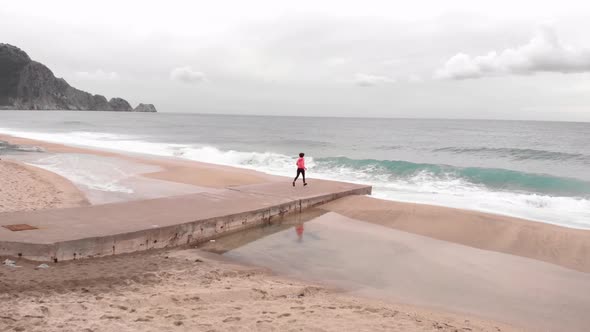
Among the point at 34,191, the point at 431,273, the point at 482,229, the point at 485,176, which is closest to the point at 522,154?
the point at 485,176

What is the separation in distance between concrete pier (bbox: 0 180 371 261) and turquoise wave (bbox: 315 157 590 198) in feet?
40.6

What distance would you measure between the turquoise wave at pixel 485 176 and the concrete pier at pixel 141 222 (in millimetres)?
12390

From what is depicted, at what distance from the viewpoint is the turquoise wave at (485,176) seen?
20.6 metres

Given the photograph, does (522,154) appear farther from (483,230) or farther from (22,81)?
(22,81)

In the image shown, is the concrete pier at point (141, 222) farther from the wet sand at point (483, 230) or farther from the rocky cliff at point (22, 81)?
the rocky cliff at point (22, 81)

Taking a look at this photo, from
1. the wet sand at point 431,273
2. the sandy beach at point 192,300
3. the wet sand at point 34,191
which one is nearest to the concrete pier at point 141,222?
the sandy beach at point 192,300

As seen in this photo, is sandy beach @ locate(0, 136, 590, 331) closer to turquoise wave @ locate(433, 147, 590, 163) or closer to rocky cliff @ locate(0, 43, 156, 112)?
turquoise wave @ locate(433, 147, 590, 163)

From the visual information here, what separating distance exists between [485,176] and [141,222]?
20575mm

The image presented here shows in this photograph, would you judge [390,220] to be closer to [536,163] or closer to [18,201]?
[18,201]

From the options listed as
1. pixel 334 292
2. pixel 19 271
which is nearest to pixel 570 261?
pixel 334 292

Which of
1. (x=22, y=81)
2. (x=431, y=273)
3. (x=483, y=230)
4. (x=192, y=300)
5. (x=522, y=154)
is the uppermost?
(x=22, y=81)

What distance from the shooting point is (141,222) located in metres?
8.40

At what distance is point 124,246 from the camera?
742cm

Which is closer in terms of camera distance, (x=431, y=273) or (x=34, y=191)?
(x=431, y=273)
